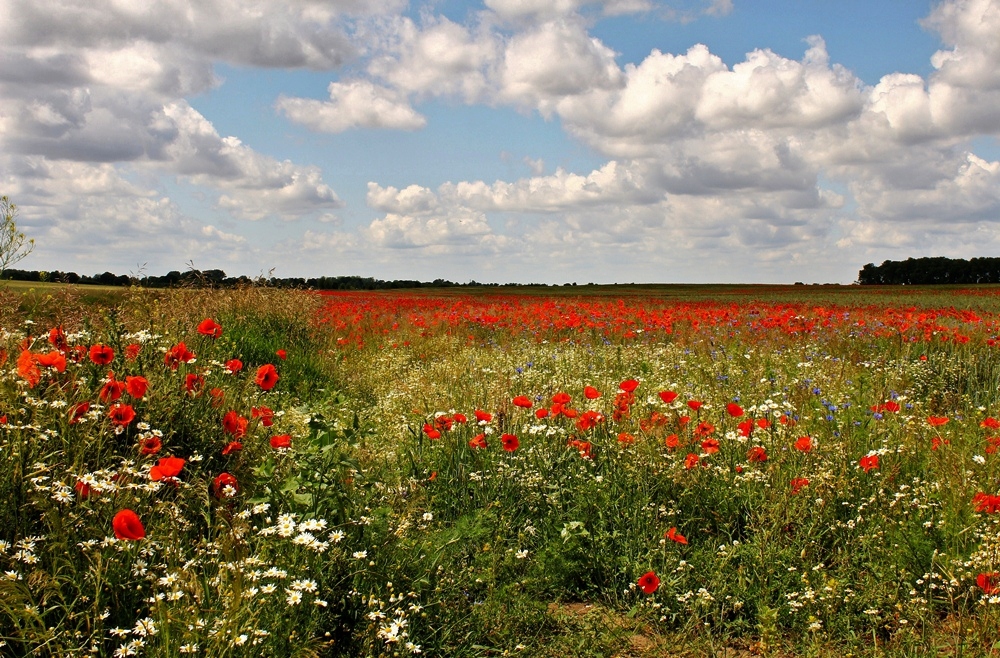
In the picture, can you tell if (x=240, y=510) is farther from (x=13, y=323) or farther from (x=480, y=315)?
(x=480, y=315)

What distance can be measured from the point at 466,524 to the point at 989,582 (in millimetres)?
2441

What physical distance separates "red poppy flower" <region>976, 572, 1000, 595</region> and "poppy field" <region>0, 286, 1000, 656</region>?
21 millimetres

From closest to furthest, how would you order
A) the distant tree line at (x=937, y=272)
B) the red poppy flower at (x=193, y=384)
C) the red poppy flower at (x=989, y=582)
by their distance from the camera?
the red poppy flower at (x=989, y=582)
the red poppy flower at (x=193, y=384)
the distant tree line at (x=937, y=272)

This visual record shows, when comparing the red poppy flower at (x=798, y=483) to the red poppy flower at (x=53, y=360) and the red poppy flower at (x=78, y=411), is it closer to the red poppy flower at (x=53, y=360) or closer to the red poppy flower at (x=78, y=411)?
the red poppy flower at (x=78, y=411)

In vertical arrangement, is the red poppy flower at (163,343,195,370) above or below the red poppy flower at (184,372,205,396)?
above

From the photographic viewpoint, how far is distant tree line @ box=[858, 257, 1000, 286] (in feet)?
224

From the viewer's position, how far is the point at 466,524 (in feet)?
12.9

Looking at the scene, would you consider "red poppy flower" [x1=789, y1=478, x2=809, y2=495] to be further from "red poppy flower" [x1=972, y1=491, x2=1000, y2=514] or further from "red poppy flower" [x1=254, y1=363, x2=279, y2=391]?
"red poppy flower" [x1=254, y1=363, x2=279, y2=391]

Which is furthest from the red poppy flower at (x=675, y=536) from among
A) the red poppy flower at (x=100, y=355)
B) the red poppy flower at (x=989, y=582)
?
the red poppy flower at (x=100, y=355)

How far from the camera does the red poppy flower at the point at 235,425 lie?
12.0ft

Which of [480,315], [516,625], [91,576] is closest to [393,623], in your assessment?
[516,625]

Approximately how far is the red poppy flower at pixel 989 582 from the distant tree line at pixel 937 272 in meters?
75.1

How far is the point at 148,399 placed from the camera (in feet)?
13.0

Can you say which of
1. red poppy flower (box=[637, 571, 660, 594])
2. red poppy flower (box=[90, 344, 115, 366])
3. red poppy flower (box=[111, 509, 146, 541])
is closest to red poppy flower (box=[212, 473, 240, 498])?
red poppy flower (box=[111, 509, 146, 541])
